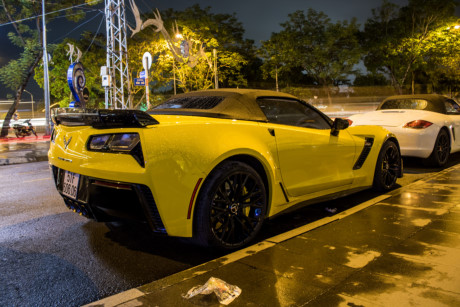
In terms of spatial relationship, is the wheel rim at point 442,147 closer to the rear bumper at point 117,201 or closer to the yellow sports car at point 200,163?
the yellow sports car at point 200,163

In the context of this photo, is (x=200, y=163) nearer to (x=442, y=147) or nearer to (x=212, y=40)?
(x=442, y=147)

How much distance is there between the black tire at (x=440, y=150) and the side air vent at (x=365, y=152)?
2.70 m

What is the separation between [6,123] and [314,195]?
2506 cm

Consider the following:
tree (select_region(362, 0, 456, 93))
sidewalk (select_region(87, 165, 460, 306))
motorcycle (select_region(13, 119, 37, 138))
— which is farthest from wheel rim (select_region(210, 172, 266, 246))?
tree (select_region(362, 0, 456, 93))

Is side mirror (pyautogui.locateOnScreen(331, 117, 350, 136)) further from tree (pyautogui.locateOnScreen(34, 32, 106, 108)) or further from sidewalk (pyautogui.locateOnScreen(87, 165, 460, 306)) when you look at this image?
tree (pyautogui.locateOnScreen(34, 32, 106, 108))

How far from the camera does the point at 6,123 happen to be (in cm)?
2411

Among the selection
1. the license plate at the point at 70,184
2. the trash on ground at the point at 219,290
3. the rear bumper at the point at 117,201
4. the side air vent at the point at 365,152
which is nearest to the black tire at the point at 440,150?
the side air vent at the point at 365,152

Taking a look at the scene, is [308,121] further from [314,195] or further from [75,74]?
[75,74]

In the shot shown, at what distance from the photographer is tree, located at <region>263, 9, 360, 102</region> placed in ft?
120

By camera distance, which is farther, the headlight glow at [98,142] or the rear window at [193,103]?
the rear window at [193,103]

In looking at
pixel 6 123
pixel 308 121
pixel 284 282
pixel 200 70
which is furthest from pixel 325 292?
pixel 200 70

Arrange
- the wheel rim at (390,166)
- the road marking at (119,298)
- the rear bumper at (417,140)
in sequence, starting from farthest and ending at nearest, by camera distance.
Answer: the rear bumper at (417,140), the wheel rim at (390,166), the road marking at (119,298)

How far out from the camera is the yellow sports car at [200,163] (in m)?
2.71

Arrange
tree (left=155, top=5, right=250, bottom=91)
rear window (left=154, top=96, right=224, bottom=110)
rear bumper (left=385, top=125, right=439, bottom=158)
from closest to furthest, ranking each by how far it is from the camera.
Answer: rear window (left=154, top=96, right=224, bottom=110) → rear bumper (left=385, top=125, right=439, bottom=158) → tree (left=155, top=5, right=250, bottom=91)
